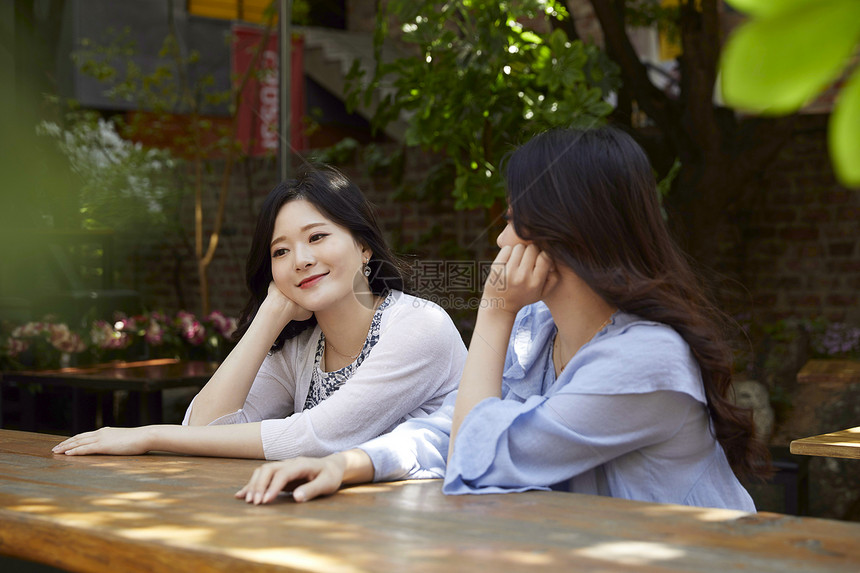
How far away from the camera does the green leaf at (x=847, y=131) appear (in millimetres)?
281

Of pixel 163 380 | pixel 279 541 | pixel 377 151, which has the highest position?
pixel 377 151

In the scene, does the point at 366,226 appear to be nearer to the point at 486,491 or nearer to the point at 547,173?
the point at 547,173

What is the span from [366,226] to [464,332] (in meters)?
2.59

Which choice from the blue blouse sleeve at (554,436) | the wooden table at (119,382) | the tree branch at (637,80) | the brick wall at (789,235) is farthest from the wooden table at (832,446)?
the brick wall at (789,235)

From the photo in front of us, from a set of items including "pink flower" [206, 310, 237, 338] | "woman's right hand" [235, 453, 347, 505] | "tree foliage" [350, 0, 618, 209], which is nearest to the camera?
"woman's right hand" [235, 453, 347, 505]

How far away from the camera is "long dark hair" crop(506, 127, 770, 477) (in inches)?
53.7

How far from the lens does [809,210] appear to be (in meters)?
4.99

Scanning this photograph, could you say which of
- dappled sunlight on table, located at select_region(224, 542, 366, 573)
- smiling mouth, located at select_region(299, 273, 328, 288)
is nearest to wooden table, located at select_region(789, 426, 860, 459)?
smiling mouth, located at select_region(299, 273, 328, 288)

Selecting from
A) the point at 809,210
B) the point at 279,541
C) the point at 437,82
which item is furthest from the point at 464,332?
the point at 279,541

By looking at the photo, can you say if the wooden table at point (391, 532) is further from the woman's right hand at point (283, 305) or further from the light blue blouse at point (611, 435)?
the woman's right hand at point (283, 305)

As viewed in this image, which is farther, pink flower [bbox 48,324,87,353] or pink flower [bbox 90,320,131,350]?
pink flower [bbox 90,320,131,350]

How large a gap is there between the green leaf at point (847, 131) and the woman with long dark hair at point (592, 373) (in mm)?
1019

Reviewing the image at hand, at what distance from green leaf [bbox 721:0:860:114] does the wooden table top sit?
3.28 meters

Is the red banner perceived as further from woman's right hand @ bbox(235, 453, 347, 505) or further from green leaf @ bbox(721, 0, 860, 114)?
green leaf @ bbox(721, 0, 860, 114)
